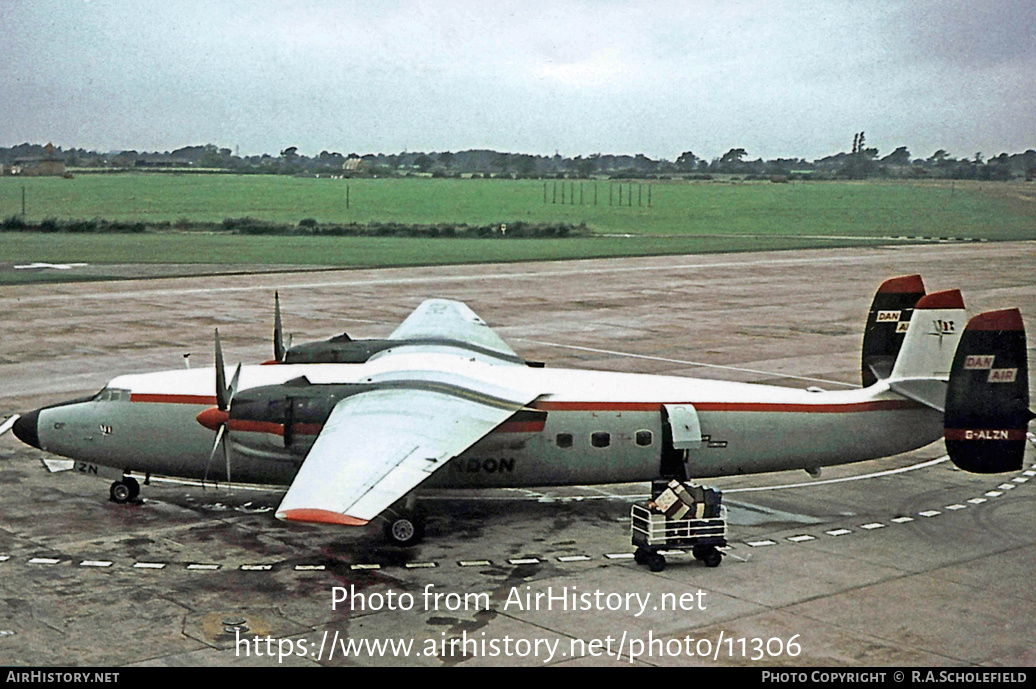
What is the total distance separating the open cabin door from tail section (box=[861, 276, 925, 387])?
19.8 feet

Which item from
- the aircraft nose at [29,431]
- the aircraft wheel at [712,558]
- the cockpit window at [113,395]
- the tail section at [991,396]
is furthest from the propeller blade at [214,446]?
the tail section at [991,396]

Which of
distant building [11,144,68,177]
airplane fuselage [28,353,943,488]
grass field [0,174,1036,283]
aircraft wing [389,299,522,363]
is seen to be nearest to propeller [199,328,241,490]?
airplane fuselage [28,353,943,488]

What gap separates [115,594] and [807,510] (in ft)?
49.8

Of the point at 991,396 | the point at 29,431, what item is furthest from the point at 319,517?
the point at 991,396

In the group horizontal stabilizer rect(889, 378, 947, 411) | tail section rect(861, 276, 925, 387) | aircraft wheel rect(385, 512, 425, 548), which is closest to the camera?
aircraft wheel rect(385, 512, 425, 548)

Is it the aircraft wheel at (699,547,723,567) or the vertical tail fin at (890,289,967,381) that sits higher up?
the vertical tail fin at (890,289,967,381)

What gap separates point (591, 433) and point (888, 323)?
8780 millimetres

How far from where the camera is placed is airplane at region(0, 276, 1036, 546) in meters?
25.4

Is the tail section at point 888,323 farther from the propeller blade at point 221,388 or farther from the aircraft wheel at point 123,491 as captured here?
the aircraft wheel at point 123,491

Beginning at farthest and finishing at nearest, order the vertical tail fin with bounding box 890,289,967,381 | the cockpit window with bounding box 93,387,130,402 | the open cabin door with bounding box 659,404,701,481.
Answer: the cockpit window with bounding box 93,387,130,402
the vertical tail fin with bounding box 890,289,967,381
the open cabin door with bounding box 659,404,701,481

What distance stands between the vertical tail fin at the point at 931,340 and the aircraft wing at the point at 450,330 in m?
10.2

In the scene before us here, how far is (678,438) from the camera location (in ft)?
84.2

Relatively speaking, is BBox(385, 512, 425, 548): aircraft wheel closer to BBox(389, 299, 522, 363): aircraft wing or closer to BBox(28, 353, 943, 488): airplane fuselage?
BBox(28, 353, 943, 488): airplane fuselage

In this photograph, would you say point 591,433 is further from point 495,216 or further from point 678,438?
point 495,216
